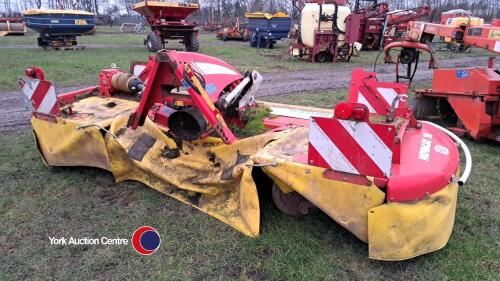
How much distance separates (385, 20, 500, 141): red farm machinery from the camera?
4699mm

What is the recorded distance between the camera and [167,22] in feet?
44.3

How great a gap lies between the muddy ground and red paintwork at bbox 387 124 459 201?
5.00 metres

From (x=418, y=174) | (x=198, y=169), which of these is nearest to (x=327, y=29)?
(x=198, y=169)

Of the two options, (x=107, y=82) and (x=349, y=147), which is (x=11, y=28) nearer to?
(x=107, y=82)

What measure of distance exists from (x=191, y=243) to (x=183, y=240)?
0.07 m

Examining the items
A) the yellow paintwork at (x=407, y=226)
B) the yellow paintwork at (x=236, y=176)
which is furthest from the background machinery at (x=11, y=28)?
Answer: the yellow paintwork at (x=407, y=226)

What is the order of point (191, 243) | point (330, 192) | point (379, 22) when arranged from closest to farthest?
1. point (330, 192)
2. point (191, 243)
3. point (379, 22)

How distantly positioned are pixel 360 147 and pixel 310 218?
849 millimetres

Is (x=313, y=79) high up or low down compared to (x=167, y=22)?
down

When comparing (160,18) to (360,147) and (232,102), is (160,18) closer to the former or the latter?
(232,102)

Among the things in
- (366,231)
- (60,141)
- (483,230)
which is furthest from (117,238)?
(483,230)

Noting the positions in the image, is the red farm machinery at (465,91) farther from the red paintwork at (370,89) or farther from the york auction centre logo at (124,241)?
the york auction centre logo at (124,241)

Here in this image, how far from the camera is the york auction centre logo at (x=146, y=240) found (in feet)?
8.98

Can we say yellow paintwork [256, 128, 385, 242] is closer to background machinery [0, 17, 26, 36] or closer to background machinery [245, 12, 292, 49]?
background machinery [245, 12, 292, 49]
